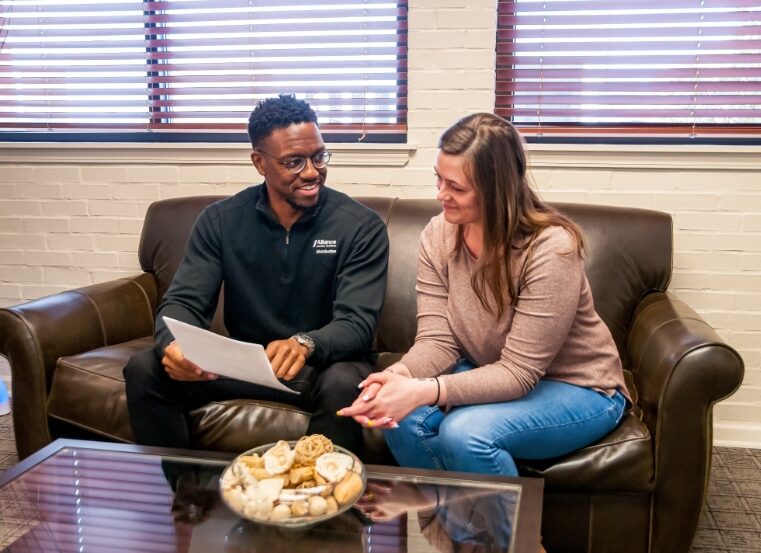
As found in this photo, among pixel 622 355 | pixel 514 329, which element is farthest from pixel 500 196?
pixel 622 355

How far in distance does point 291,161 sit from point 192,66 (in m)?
0.98

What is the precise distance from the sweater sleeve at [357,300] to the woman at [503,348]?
21 centimetres

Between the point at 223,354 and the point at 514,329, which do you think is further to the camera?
the point at 514,329

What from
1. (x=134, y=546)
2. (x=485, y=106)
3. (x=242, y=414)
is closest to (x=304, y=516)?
(x=134, y=546)

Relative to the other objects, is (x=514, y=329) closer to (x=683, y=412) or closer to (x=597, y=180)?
(x=683, y=412)

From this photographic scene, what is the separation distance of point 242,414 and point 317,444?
0.56 m

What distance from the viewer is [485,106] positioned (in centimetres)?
241

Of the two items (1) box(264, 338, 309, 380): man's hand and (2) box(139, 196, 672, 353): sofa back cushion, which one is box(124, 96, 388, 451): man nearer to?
(1) box(264, 338, 309, 380): man's hand

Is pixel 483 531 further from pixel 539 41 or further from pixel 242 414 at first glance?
pixel 539 41

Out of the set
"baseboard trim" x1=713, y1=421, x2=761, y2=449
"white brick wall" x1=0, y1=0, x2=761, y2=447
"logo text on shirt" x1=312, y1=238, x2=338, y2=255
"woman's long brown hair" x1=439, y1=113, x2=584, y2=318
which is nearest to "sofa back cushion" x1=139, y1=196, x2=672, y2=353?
"white brick wall" x1=0, y1=0, x2=761, y2=447

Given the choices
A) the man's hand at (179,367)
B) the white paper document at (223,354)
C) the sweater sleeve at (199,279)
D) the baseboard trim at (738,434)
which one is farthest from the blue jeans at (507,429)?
the baseboard trim at (738,434)

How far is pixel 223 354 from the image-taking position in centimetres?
143

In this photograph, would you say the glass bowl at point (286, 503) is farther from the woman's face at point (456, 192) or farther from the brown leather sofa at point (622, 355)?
the woman's face at point (456, 192)

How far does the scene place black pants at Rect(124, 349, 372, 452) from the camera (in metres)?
1.63
